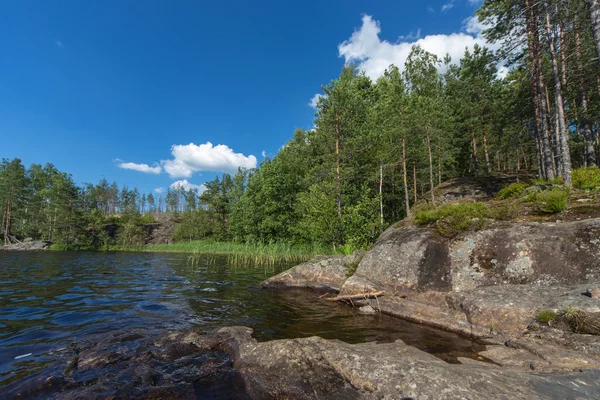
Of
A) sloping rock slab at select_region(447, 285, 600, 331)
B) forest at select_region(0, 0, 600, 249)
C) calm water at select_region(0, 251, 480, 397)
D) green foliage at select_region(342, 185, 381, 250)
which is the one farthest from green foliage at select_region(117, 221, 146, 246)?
sloping rock slab at select_region(447, 285, 600, 331)

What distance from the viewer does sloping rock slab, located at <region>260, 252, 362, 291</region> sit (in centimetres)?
1145

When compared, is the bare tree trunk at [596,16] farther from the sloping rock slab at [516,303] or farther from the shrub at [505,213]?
the sloping rock slab at [516,303]

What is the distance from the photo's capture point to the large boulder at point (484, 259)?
658cm

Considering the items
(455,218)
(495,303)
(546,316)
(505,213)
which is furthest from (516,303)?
(505,213)

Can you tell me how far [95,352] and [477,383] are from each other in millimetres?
6080

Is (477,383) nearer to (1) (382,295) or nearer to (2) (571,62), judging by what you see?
(1) (382,295)

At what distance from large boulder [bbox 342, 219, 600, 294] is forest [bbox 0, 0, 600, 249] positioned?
6070 millimetres

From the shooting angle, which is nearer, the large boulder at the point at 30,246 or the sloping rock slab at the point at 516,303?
the sloping rock slab at the point at 516,303

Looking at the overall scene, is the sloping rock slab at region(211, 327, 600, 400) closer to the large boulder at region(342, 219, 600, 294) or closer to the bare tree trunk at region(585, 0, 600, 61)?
the large boulder at region(342, 219, 600, 294)

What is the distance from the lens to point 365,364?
3910mm

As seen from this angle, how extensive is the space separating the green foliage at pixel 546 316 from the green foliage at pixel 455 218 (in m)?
3.38

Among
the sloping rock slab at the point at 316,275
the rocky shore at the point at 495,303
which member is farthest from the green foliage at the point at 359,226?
the rocky shore at the point at 495,303

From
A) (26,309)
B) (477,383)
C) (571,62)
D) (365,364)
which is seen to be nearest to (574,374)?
(477,383)

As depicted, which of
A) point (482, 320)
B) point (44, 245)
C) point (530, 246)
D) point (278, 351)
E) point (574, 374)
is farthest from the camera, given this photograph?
point (44, 245)
